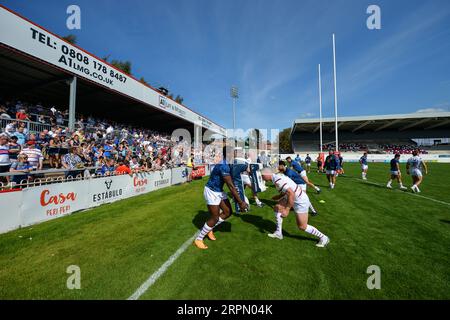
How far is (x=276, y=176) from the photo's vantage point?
15.3ft

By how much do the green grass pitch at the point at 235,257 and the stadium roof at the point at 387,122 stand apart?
4656 cm

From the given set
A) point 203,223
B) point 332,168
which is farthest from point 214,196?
point 332,168

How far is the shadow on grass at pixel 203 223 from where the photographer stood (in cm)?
570

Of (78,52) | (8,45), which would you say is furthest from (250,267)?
(78,52)

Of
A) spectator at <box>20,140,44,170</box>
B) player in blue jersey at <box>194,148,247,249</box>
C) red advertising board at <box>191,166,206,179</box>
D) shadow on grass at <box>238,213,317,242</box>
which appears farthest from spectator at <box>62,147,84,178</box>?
red advertising board at <box>191,166,206,179</box>

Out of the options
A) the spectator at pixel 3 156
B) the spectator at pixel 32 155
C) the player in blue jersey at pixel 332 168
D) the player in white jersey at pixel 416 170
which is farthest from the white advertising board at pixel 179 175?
the player in white jersey at pixel 416 170

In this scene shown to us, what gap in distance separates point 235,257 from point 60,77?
16034 millimetres

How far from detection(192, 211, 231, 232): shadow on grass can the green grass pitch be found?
0.04 meters

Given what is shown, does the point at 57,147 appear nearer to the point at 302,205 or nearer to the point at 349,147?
the point at 302,205

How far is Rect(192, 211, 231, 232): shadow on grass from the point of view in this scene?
570cm

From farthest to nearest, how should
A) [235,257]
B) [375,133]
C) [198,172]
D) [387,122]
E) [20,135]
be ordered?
[375,133] → [387,122] → [198,172] → [20,135] → [235,257]

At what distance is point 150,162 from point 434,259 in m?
14.5

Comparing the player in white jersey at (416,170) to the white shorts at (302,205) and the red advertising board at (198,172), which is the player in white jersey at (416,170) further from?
the red advertising board at (198,172)

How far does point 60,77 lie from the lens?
13016 mm
